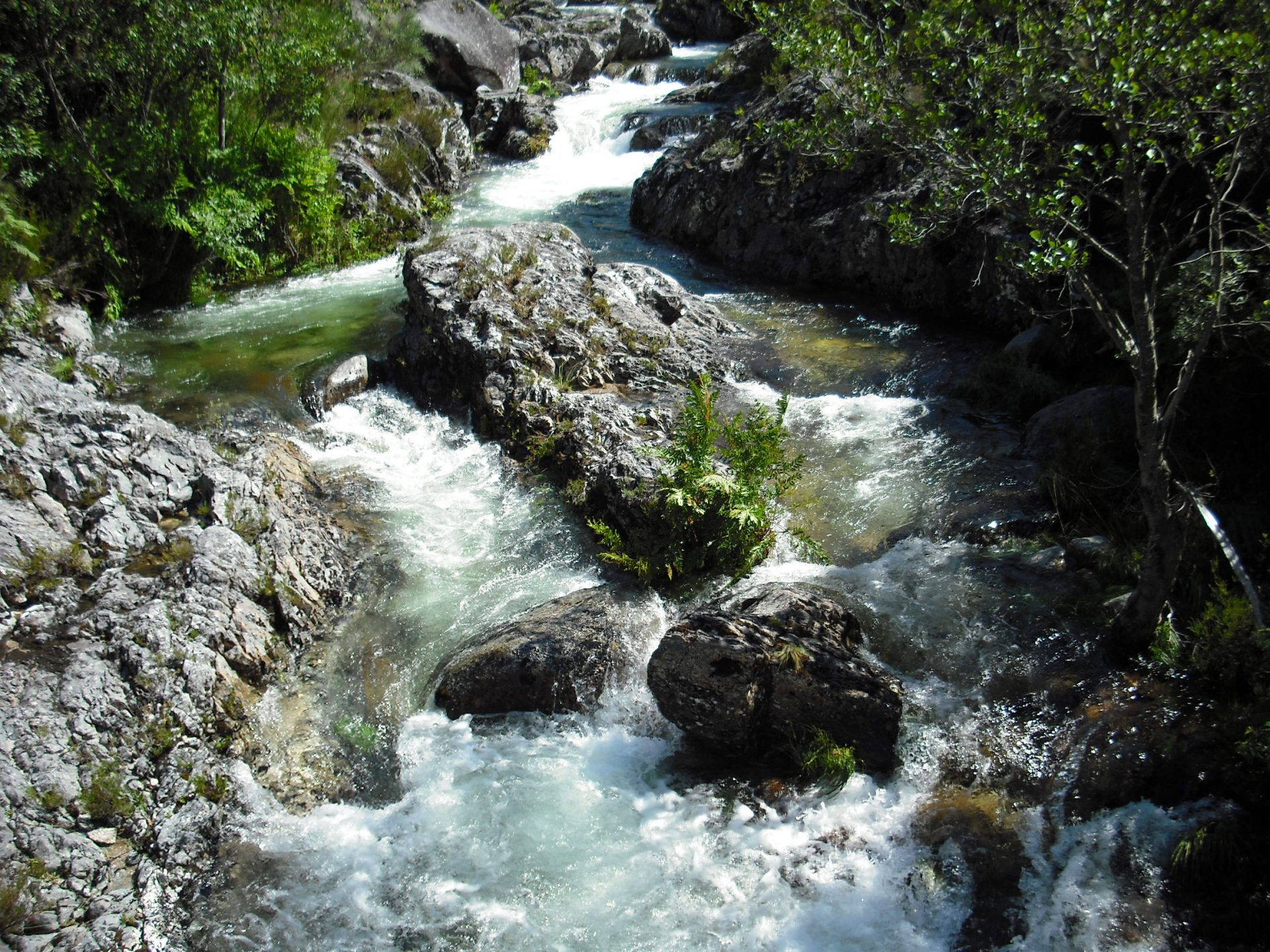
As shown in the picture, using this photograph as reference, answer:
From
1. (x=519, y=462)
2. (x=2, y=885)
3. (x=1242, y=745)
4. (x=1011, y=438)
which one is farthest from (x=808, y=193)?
(x=2, y=885)

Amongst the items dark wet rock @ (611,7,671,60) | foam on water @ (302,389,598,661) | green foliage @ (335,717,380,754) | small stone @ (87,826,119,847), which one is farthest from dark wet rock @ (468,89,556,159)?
small stone @ (87,826,119,847)

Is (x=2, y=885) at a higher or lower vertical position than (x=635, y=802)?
higher

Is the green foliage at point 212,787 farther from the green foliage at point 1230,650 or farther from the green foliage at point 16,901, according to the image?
the green foliage at point 1230,650

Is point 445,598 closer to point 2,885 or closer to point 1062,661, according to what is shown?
point 2,885

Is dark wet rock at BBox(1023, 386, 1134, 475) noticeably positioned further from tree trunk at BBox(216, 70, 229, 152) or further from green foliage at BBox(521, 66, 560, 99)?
green foliage at BBox(521, 66, 560, 99)

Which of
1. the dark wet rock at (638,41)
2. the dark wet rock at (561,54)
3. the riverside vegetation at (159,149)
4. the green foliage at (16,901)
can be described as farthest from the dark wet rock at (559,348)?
the dark wet rock at (638,41)

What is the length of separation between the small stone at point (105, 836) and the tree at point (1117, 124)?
7335 mm

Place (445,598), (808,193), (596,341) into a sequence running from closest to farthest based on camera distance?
1. (445,598)
2. (596,341)
3. (808,193)

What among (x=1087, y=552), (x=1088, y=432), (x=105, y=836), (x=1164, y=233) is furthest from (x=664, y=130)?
(x=105, y=836)

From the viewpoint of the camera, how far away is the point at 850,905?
519 cm

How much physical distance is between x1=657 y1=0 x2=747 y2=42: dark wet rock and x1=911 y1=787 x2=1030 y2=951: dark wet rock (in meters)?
36.0

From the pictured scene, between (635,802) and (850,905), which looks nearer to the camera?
(850,905)

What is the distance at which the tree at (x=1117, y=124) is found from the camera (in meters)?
5.11

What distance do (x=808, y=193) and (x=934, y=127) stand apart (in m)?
8.96
